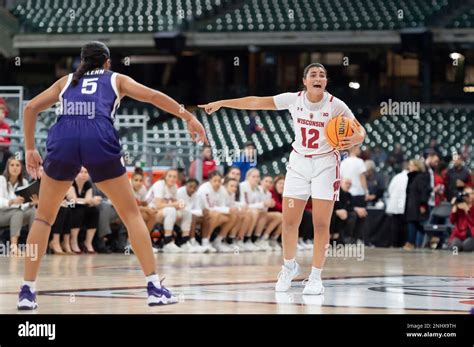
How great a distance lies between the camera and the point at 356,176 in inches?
788

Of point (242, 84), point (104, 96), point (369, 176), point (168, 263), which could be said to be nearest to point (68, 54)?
point (242, 84)

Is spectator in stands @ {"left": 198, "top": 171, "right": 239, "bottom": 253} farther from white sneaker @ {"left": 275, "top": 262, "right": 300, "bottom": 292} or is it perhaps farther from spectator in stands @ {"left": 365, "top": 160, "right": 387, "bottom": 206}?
white sneaker @ {"left": 275, "top": 262, "right": 300, "bottom": 292}

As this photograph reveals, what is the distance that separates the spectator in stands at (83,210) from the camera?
1565cm

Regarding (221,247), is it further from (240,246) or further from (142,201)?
(142,201)

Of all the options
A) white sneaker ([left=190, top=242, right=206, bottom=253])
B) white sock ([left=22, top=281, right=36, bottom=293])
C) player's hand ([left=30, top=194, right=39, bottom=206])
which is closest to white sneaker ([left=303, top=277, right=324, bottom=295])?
white sock ([left=22, top=281, right=36, bottom=293])

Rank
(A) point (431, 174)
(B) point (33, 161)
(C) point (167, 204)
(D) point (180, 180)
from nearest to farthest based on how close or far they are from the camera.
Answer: (B) point (33, 161) → (C) point (167, 204) → (D) point (180, 180) → (A) point (431, 174)

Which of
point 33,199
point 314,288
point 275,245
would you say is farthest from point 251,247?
point 314,288

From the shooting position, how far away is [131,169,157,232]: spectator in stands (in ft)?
53.4

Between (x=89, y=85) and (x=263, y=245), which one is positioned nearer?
(x=89, y=85)

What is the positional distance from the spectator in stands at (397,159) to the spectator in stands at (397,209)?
452cm

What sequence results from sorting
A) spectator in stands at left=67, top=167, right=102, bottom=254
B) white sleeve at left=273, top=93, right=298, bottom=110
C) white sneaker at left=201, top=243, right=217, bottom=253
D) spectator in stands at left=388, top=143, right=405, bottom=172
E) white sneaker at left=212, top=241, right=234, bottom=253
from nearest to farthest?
white sleeve at left=273, top=93, right=298, bottom=110 < spectator in stands at left=67, top=167, right=102, bottom=254 < white sneaker at left=201, top=243, right=217, bottom=253 < white sneaker at left=212, top=241, right=234, bottom=253 < spectator in stands at left=388, top=143, right=405, bottom=172

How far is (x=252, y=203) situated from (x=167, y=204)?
6.81 ft

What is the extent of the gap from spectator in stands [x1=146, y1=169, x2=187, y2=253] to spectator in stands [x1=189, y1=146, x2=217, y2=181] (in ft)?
9.15
